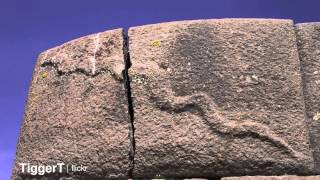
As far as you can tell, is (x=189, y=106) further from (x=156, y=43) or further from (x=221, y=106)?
(x=156, y=43)

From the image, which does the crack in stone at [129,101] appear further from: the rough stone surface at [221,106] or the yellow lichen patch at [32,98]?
the yellow lichen patch at [32,98]

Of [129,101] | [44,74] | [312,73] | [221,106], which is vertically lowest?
[221,106]

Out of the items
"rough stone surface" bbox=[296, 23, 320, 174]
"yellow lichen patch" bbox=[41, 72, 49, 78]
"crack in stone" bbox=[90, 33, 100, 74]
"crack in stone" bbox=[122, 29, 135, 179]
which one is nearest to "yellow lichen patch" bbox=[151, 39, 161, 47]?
"crack in stone" bbox=[122, 29, 135, 179]

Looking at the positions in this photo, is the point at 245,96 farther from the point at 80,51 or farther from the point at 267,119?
the point at 80,51

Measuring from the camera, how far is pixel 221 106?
168 inches

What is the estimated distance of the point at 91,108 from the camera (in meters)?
4.43

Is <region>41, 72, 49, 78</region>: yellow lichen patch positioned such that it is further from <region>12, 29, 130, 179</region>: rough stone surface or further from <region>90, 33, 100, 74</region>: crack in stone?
<region>90, 33, 100, 74</region>: crack in stone

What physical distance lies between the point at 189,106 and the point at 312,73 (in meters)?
0.98

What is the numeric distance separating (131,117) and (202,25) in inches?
35.0

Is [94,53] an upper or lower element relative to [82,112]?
upper

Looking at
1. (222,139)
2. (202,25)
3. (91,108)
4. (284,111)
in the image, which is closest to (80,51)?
(91,108)

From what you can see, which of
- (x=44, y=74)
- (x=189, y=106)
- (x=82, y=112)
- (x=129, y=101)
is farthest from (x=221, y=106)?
(x=44, y=74)

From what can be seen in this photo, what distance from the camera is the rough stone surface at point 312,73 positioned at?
14.3 ft

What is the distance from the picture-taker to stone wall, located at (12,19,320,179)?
4227 millimetres
